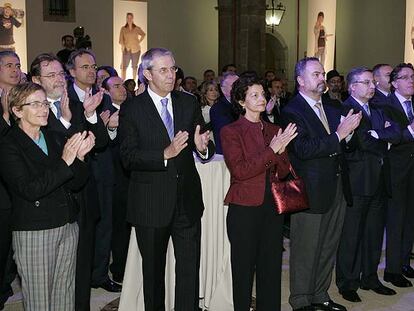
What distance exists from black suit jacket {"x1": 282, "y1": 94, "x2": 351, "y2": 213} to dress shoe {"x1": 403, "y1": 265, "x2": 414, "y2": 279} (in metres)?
1.66

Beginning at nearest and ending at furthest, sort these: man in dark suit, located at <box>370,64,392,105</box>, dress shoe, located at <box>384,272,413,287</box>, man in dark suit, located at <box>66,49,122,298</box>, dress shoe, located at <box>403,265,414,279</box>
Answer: man in dark suit, located at <box>66,49,122,298</box> < dress shoe, located at <box>384,272,413,287</box> < man in dark suit, located at <box>370,64,392,105</box> < dress shoe, located at <box>403,265,414,279</box>

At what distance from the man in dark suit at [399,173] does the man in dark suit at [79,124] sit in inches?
104

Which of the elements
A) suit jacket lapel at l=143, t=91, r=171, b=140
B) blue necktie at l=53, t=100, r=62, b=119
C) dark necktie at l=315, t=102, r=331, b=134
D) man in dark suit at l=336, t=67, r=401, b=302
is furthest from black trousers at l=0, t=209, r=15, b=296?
man in dark suit at l=336, t=67, r=401, b=302

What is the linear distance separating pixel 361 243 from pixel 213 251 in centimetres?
136

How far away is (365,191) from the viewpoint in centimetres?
493

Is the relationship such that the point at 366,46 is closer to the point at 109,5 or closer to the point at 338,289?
the point at 109,5

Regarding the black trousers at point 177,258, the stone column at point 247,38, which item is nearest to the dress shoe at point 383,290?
the black trousers at point 177,258

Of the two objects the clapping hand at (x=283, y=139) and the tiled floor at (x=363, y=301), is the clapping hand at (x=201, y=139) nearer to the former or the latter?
the clapping hand at (x=283, y=139)

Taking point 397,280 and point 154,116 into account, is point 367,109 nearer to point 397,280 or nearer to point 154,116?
point 397,280

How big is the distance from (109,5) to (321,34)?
201 inches

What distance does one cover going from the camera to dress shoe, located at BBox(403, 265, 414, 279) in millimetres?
5645

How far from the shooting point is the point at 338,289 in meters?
5.20

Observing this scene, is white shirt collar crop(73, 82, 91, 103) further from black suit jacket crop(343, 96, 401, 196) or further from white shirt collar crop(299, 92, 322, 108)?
black suit jacket crop(343, 96, 401, 196)

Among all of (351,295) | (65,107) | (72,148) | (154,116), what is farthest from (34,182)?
(351,295)
